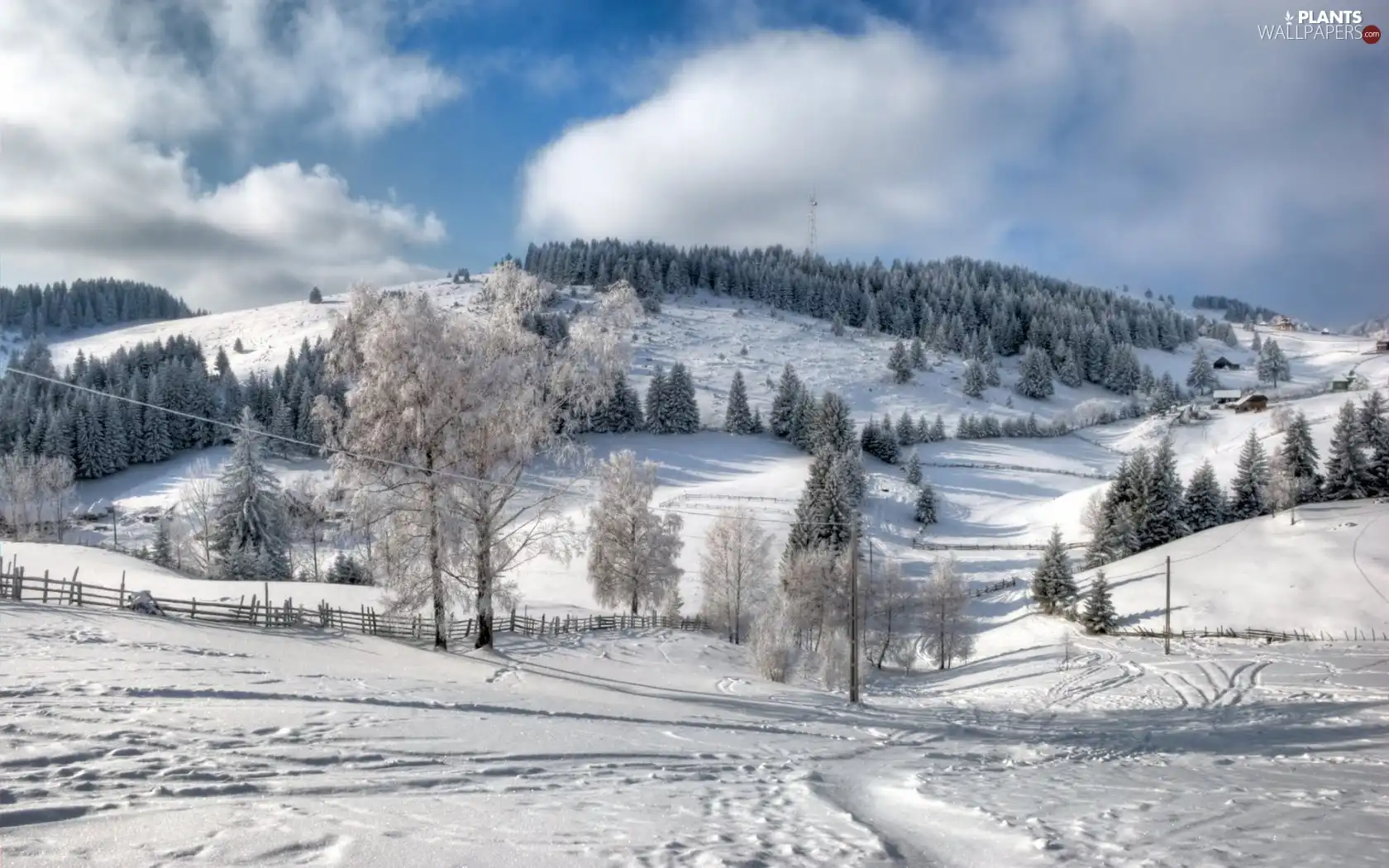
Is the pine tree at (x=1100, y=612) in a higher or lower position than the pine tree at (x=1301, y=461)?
lower

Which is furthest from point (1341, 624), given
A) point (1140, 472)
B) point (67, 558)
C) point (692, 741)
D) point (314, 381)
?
point (314, 381)

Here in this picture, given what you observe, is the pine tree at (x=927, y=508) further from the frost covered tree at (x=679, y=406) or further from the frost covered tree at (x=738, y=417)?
the frost covered tree at (x=679, y=406)

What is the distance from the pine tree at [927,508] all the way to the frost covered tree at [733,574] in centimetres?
3689

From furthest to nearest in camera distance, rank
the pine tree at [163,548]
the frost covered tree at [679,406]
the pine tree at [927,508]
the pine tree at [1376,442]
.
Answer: the frost covered tree at [679,406]
the pine tree at [927,508]
the pine tree at [1376,442]
the pine tree at [163,548]

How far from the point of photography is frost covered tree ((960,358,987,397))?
14225 centimetres

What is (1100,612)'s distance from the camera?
5128cm

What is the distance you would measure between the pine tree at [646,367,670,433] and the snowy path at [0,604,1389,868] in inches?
3483

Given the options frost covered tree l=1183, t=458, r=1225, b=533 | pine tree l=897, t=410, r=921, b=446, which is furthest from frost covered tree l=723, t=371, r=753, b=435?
frost covered tree l=1183, t=458, r=1225, b=533

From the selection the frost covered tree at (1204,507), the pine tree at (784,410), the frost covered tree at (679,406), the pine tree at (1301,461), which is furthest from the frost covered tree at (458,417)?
the pine tree at (784,410)

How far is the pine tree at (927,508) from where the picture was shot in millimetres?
83250

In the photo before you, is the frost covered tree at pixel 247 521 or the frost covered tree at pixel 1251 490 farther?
the frost covered tree at pixel 1251 490

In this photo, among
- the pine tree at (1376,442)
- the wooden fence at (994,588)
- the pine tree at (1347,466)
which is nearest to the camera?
the pine tree at (1376,442)

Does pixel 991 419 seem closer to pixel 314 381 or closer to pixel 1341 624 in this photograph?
pixel 1341 624

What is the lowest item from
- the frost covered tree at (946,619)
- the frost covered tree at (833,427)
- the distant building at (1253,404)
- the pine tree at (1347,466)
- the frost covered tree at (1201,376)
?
the frost covered tree at (946,619)
